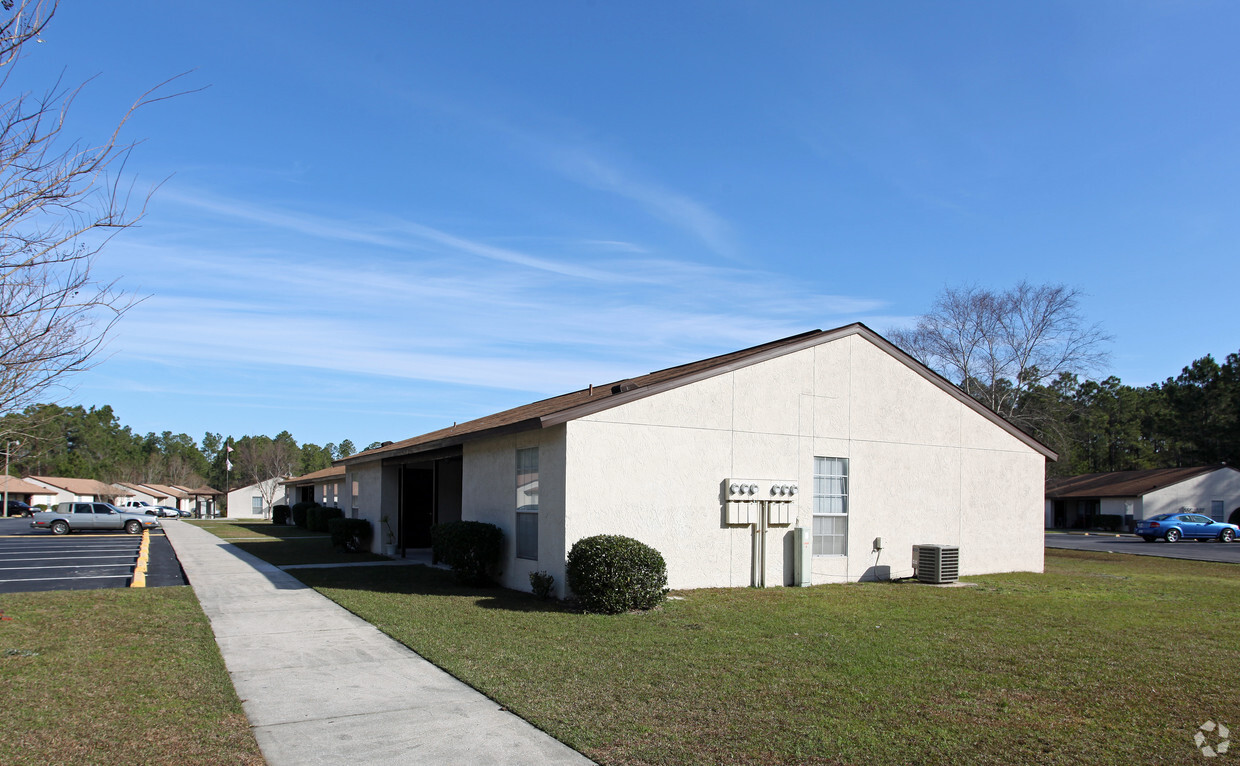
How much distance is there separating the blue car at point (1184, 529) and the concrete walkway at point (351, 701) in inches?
1569

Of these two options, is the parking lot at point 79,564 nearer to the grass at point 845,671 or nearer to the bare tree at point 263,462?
the grass at point 845,671

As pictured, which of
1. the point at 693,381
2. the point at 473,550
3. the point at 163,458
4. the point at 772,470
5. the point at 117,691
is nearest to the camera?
the point at 117,691

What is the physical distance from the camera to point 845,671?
800 centimetres

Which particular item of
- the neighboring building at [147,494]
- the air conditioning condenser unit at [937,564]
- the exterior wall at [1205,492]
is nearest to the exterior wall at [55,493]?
the neighboring building at [147,494]

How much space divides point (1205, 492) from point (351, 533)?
48755 millimetres

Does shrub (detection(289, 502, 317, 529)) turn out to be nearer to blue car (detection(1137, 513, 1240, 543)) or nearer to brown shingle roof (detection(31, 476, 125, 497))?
blue car (detection(1137, 513, 1240, 543))

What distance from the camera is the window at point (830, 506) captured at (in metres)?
15.6

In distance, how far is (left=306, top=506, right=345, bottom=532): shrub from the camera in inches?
1337

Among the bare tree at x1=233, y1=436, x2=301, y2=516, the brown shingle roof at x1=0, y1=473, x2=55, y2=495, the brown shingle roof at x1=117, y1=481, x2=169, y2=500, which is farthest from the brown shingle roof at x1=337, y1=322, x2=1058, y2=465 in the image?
the brown shingle roof at x1=117, y1=481, x2=169, y2=500

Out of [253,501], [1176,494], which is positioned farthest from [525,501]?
[253,501]

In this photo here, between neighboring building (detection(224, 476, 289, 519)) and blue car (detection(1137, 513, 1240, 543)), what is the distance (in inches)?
2435

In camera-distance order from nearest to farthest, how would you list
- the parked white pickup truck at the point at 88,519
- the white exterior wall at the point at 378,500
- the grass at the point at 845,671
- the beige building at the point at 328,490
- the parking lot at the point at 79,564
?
the grass at the point at 845,671, the parking lot at the point at 79,564, the white exterior wall at the point at 378,500, the beige building at the point at 328,490, the parked white pickup truck at the point at 88,519

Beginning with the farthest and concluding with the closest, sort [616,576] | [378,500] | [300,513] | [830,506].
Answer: [300,513] < [378,500] < [830,506] < [616,576]

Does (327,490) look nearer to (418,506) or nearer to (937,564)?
(418,506)
